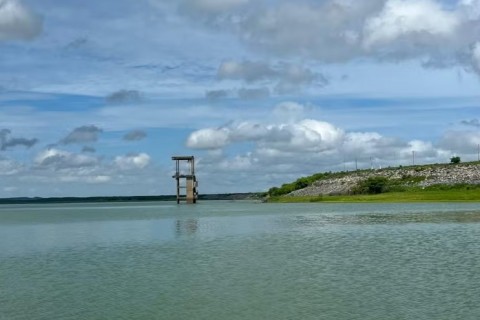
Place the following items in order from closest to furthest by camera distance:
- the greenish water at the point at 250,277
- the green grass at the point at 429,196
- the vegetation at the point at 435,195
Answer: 1. the greenish water at the point at 250,277
2. the green grass at the point at 429,196
3. the vegetation at the point at 435,195

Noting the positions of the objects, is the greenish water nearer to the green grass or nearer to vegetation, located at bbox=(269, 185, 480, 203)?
the green grass

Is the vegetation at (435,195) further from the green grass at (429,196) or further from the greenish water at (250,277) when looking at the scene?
the greenish water at (250,277)

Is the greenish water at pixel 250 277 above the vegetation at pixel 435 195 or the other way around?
the other way around

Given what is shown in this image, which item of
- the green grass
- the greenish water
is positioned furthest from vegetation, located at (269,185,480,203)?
the greenish water

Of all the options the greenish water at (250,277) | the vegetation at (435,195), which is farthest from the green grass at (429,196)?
the greenish water at (250,277)

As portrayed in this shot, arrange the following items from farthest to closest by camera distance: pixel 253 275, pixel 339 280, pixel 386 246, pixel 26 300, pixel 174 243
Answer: pixel 174 243, pixel 386 246, pixel 253 275, pixel 339 280, pixel 26 300

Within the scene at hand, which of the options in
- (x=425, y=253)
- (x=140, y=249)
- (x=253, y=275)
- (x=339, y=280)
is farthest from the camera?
(x=140, y=249)

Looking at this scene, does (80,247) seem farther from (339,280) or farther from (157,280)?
(339,280)

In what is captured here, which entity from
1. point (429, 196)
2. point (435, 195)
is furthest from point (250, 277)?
point (435, 195)

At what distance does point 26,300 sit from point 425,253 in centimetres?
3092

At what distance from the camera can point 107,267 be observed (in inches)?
1960

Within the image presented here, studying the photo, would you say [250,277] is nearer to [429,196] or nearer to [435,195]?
[429,196]

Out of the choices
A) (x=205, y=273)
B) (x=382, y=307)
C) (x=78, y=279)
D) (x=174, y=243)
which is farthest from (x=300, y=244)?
(x=382, y=307)

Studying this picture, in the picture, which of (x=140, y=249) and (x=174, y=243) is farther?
(x=174, y=243)
